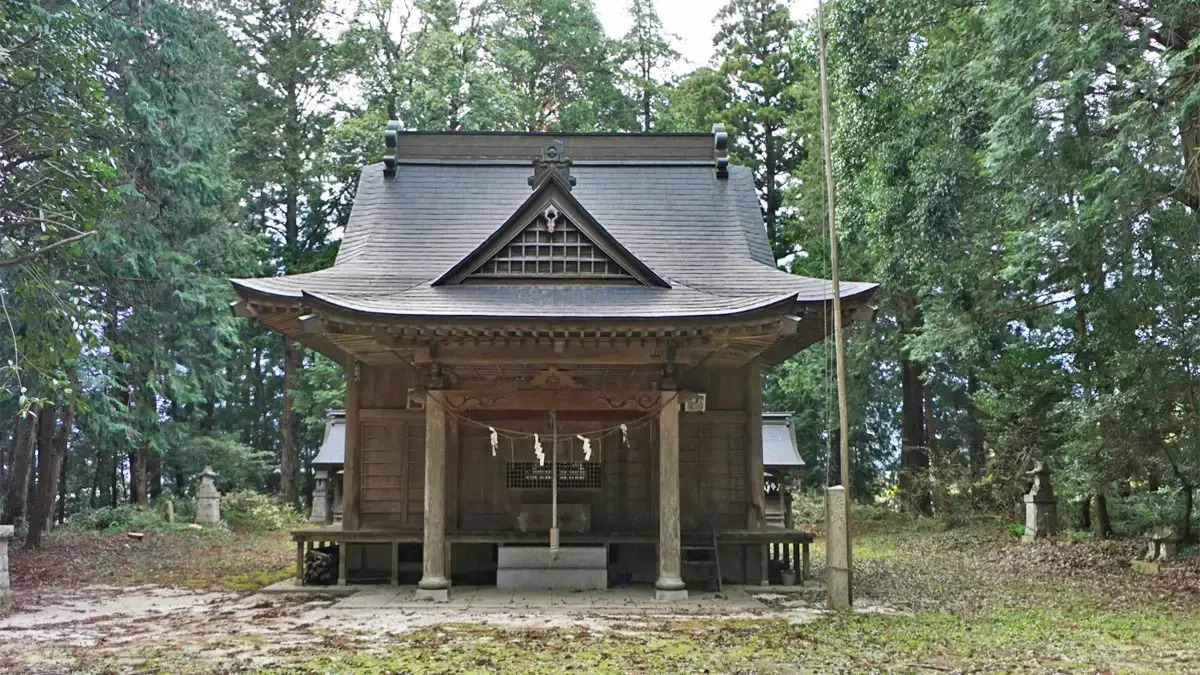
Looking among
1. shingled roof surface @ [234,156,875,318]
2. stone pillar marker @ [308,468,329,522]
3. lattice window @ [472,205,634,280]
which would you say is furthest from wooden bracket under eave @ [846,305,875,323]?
stone pillar marker @ [308,468,329,522]

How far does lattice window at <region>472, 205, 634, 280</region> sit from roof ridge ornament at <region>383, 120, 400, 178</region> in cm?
385

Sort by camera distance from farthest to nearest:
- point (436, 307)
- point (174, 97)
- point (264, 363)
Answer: point (264, 363)
point (174, 97)
point (436, 307)

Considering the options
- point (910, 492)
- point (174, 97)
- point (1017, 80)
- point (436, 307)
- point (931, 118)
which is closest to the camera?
point (436, 307)

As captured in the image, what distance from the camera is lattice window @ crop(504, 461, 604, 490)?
13102 millimetres

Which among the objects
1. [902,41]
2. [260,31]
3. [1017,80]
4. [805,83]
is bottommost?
[1017,80]

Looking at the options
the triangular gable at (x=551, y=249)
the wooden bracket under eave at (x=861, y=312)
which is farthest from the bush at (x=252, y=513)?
the wooden bracket under eave at (x=861, y=312)

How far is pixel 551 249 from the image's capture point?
12617 mm

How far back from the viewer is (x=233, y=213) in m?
24.3

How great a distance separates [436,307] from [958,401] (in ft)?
72.7

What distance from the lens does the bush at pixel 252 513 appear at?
24.7 metres

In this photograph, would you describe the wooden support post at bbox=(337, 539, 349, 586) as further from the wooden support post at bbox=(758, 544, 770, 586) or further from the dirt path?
the wooden support post at bbox=(758, 544, 770, 586)

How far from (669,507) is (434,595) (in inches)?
121

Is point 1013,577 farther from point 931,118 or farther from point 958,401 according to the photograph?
point 958,401

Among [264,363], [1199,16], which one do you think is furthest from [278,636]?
[264,363]
